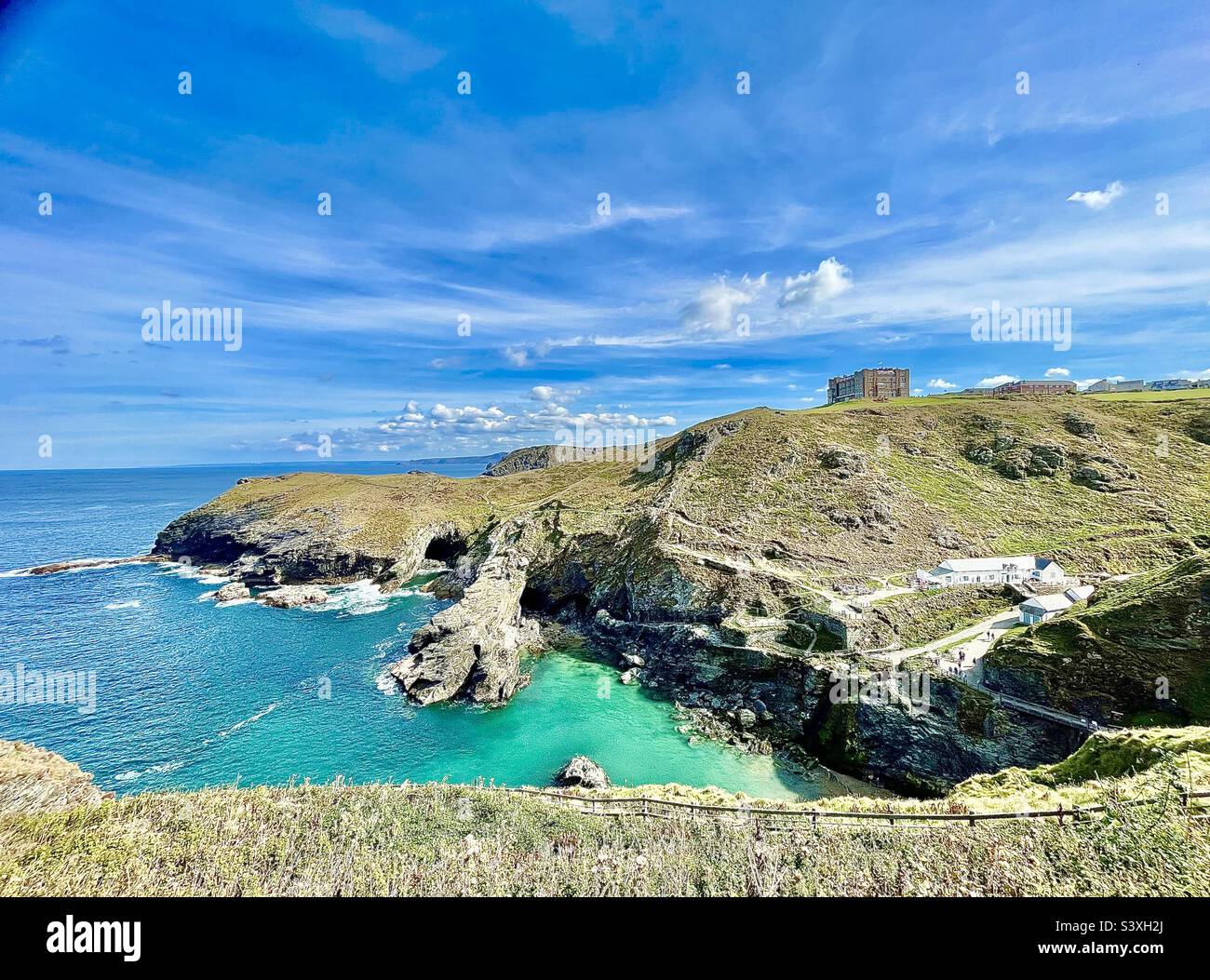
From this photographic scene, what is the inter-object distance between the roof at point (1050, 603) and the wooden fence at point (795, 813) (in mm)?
27839

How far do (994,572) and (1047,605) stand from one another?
8014 millimetres

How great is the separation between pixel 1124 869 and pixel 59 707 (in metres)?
63.4

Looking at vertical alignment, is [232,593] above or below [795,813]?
below

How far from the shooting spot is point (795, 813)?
14.7m

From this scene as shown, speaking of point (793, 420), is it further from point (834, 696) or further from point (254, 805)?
point (254, 805)

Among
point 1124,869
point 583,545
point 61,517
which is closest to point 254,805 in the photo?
point 1124,869

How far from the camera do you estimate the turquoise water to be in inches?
1261

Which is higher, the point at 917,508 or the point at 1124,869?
the point at 917,508

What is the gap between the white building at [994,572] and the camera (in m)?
40.7

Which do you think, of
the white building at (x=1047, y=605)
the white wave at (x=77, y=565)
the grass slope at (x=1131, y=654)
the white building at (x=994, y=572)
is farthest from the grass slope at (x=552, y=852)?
the white wave at (x=77, y=565)

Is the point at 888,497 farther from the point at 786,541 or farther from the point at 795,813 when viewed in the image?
the point at 795,813

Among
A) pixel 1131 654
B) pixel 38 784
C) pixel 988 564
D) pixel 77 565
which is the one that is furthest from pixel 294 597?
pixel 1131 654
